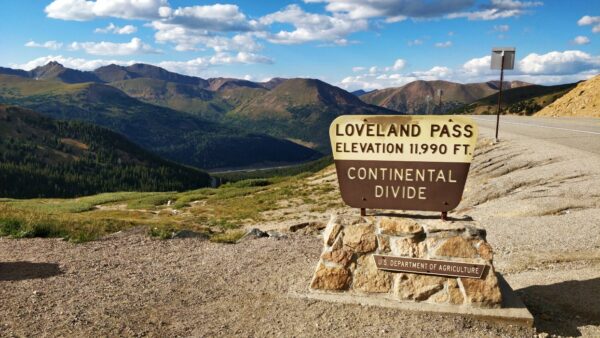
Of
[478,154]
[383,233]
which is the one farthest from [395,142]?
→ [478,154]

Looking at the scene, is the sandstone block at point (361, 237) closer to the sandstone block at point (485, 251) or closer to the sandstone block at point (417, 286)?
the sandstone block at point (417, 286)

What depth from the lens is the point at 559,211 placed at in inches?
661

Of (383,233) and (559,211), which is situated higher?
(383,233)

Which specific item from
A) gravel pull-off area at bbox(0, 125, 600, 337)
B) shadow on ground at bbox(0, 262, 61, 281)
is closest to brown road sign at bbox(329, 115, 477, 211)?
gravel pull-off area at bbox(0, 125, 600, 337)

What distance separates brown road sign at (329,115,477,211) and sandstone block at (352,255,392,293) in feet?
4.49

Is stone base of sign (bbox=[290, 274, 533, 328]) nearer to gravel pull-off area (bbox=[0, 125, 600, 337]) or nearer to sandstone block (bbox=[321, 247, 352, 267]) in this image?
gravel pull-off area (bbox=[0, 125, 600, 337])

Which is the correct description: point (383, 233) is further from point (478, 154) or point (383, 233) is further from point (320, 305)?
point (478, 154)

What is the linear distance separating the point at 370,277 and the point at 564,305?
4493 mm

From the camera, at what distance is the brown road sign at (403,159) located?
9.64 m

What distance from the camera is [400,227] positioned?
9688mm

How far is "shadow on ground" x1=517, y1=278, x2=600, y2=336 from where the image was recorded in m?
9.10

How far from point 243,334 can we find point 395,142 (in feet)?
17.7

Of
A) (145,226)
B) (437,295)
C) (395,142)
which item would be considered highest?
(395,142)

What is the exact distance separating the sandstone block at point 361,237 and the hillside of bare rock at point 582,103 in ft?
199
